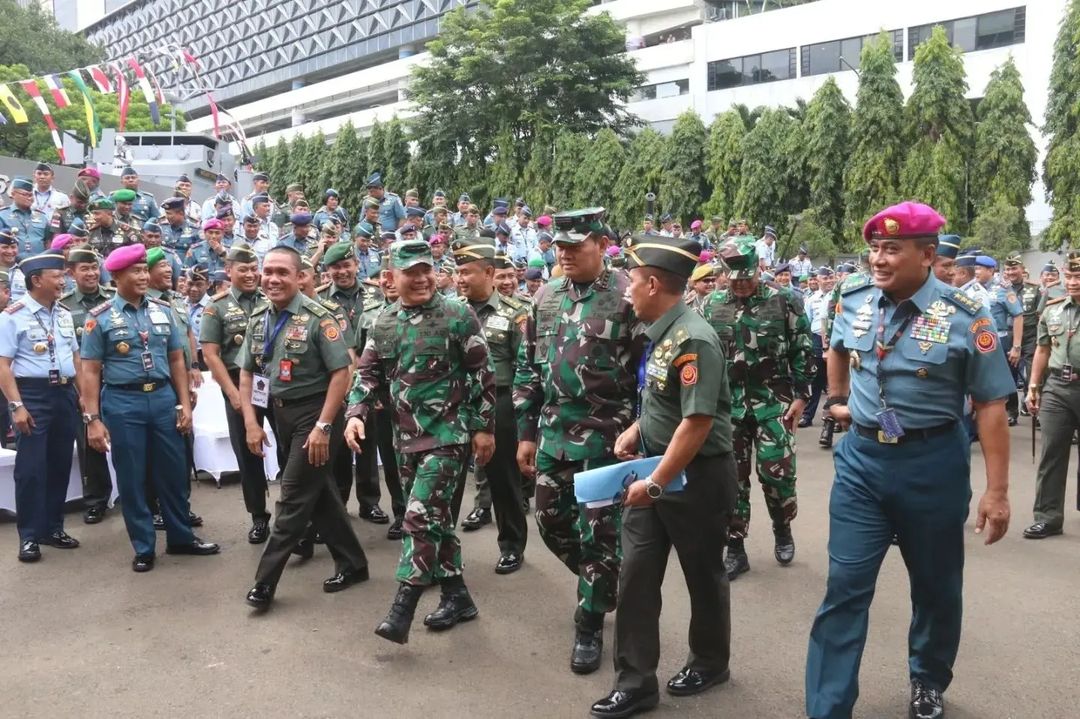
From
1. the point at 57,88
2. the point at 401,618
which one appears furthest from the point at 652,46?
the point at 401,618

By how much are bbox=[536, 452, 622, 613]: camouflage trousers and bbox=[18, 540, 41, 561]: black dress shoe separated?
3.78 meters

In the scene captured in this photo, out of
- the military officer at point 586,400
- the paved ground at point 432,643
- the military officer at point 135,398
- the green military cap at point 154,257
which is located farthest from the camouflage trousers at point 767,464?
the green military cap at point 154,257

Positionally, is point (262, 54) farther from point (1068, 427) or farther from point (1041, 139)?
point (1068, 427)

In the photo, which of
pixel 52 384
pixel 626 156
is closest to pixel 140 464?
pixel 52 384

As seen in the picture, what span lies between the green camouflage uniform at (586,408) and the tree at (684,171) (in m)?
24.1

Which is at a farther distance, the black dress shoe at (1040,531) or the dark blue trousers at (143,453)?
the black dress shoe at (1040,531)

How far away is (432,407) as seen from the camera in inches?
176

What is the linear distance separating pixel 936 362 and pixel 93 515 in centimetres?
631

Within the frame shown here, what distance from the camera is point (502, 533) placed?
5645 millimetres

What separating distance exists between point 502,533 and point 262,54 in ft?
250

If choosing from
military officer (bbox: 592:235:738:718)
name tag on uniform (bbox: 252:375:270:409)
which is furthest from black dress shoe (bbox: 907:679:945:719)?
name tag on uniform (bbox: 252:375:270:409)

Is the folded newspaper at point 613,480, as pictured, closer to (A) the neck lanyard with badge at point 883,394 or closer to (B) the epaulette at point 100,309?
(A) the neck lanyard with badge at point 883,394

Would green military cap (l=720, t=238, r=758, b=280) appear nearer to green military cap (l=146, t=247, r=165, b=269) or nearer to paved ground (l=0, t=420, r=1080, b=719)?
paved ground (l=0, t=420, r=1080, b=719)

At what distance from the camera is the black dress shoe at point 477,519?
6520 millimetres
